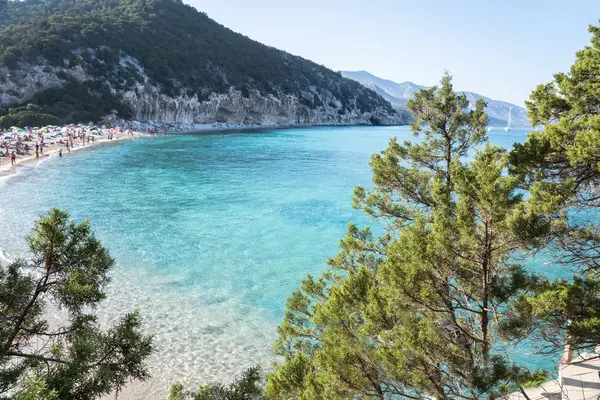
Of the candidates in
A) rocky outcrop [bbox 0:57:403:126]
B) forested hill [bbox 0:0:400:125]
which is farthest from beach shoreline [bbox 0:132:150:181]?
rocky outcrop [bbox 0:57:403:126]

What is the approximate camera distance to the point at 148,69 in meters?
94.3

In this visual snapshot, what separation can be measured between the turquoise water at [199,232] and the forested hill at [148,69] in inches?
1310

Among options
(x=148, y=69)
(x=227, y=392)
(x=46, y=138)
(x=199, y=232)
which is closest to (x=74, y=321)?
(x=227, y=392)

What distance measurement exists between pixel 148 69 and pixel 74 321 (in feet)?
331

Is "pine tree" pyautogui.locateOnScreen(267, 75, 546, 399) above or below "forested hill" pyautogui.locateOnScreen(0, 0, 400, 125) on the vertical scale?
below

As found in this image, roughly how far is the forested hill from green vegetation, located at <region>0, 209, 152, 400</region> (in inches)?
3196

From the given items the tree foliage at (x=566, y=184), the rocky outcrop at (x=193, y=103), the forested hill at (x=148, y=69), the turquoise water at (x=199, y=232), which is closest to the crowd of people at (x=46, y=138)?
the turquoise water at (x=199, y=232)

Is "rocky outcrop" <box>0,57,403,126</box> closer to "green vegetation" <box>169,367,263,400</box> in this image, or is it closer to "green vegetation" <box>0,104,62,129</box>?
"green vegetation" <box>0,104,62,129</box>

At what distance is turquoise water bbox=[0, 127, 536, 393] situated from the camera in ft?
44.7

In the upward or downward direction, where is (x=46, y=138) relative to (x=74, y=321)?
upward

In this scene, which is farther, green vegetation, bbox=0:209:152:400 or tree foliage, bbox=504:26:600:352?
tree foliage, bbox=504:26:600:352

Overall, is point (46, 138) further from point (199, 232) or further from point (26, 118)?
point (199, 232)

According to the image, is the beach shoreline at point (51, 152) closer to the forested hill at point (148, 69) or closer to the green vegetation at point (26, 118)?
the green vegetation at point (26, 118)

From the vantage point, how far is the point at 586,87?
7.39 meters
